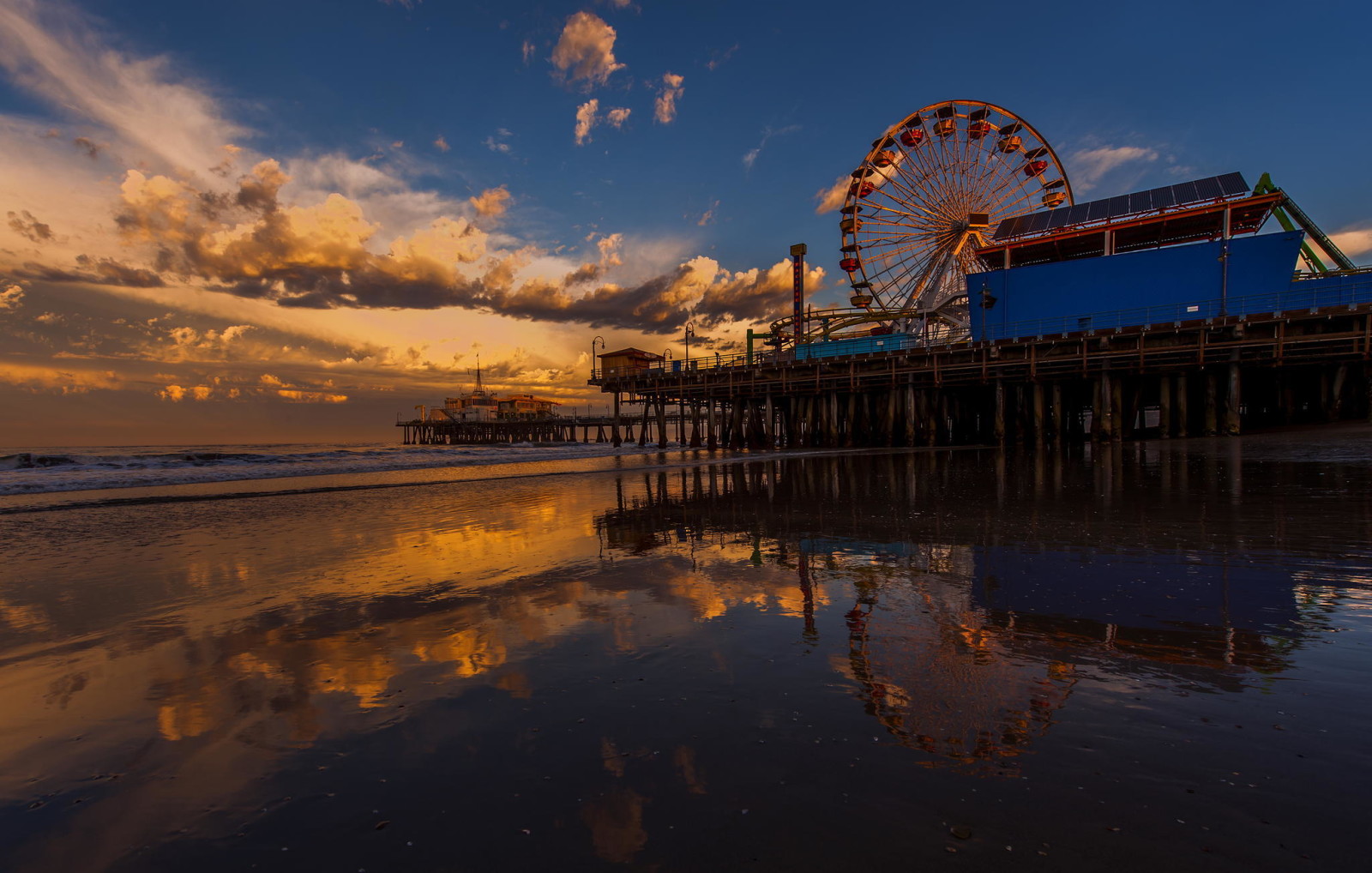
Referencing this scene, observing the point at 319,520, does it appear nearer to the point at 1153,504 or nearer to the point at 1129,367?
the point at 1153,504

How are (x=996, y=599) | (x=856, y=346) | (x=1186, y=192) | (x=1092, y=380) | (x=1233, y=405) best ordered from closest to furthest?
(x=996, y=599), (x=1233, y=405), (x=1092, y=380), (x=1186, y=192), (x=856, y=346)

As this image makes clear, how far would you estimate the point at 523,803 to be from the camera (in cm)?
231

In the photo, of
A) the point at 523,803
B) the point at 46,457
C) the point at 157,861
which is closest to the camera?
the point at 157,861

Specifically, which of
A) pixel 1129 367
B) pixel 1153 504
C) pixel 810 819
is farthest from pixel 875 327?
pixel 810 819

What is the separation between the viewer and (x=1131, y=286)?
32.0 m

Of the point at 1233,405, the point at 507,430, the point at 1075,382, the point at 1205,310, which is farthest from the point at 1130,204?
the point at 507,430

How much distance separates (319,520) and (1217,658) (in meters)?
12.8

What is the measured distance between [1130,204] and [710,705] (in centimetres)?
4320

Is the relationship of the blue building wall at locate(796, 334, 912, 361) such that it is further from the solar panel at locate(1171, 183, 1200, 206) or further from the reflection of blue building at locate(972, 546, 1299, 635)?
the reflection of blue building at locate(972, 546, 1299, 635)

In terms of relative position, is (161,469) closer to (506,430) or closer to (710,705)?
(710,705)

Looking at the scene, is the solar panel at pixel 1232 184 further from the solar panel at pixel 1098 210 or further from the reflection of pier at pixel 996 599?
the reflection of pier at pixel 996 599

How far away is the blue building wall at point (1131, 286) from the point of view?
2953cm

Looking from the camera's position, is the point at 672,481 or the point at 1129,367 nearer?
the point at 672,481

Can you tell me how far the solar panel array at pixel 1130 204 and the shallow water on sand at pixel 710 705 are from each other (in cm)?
3339
